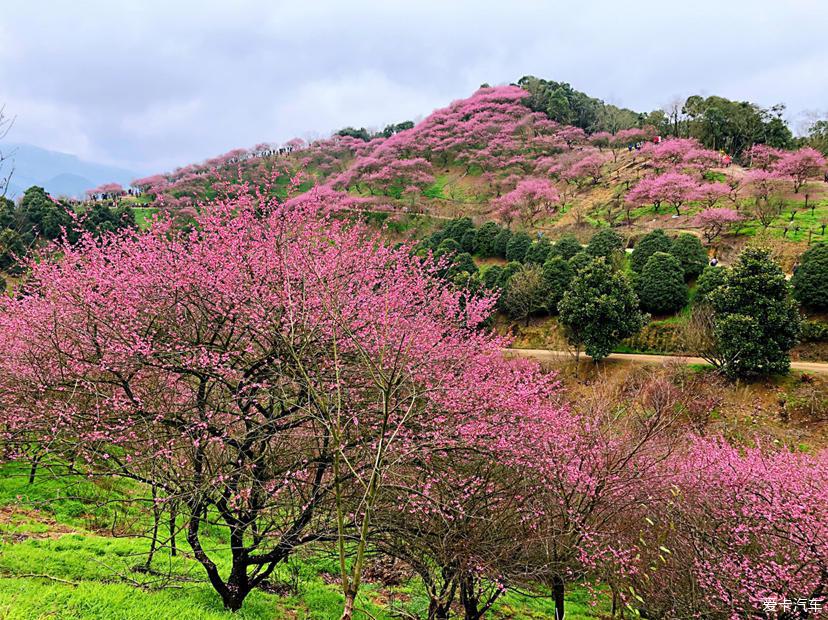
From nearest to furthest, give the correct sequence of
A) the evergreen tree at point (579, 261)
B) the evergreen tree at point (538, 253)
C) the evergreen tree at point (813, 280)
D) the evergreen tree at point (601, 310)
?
the evergreen tree at point (813, 280)
the evergreen tree at point (601, 310)
the evergreen tree at point (579, 261)
the evergreen tree at point (538, 253)

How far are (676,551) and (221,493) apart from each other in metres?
7.11

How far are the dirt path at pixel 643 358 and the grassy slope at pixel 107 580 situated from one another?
1126 centimetres

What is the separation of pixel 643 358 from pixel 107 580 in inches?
782

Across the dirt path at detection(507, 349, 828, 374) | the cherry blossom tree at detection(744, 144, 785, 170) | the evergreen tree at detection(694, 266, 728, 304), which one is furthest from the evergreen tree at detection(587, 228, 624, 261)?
the cherry blossom tree at detection(744, 144, 785, 170)

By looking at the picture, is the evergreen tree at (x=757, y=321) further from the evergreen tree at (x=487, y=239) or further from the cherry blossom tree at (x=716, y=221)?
the evergreen tree at (x=487, y=239)

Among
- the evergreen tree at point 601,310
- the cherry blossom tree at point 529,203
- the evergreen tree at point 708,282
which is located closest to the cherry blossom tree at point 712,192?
the cherry blossom tree at point 529,203

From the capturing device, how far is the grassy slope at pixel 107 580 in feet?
17.6

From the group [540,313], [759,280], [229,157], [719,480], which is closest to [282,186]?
[229,157]

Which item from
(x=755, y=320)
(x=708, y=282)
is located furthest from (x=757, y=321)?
(x=708, y=282)

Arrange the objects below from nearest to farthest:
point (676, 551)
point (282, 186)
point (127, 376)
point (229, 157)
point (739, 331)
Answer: point (127, 376), point (676, 551), point (739, 331), point (282, 186), point (229, 157)

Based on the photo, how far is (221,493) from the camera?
5004 millimetres

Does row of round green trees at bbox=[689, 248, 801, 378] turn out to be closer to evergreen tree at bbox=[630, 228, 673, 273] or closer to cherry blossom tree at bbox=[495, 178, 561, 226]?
evergreen tree at bbox=[630, 228, 673, 273]

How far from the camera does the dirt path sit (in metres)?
16.6

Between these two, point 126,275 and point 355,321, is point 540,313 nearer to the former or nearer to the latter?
point 355,321
